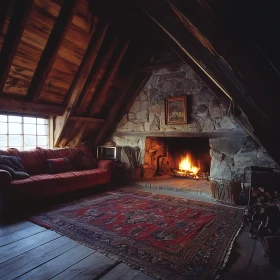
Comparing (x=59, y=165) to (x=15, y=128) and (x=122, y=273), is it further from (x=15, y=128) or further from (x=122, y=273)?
(x=122, y=273)

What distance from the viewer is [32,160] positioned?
156 inches

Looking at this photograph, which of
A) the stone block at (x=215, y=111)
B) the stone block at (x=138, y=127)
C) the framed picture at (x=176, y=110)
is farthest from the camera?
the stone block at (x=138, y=127)

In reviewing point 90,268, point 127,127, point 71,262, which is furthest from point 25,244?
point 127,127

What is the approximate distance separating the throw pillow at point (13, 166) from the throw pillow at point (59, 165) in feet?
1.67

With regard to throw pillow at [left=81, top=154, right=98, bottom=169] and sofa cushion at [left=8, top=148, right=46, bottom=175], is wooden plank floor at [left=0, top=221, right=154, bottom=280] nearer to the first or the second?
sofa cushion at [left=8, top=148, right=46, bottom=175]

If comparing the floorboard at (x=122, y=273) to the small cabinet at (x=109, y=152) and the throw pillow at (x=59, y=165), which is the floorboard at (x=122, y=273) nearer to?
the throw pillow at (x=59, y=165)

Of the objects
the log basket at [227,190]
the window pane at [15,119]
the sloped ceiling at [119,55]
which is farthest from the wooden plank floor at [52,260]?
the window pane at [15,119]

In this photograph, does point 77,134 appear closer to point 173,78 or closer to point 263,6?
point 173,78

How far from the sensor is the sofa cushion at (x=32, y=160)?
3.83m

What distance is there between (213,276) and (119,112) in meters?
4.34

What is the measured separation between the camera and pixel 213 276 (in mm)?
1740

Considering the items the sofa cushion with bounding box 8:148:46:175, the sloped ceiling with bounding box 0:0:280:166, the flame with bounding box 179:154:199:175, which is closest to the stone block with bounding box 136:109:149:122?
the sloped ceiling with bounding box 0:0:280:166

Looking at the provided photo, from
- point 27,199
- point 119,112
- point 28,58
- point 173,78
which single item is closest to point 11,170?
point 27,199

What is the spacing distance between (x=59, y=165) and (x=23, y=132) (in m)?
1.25
